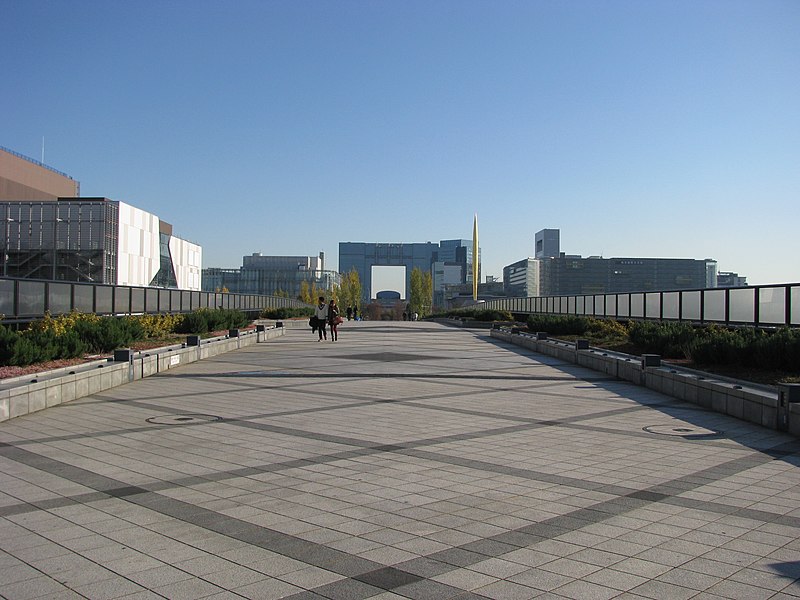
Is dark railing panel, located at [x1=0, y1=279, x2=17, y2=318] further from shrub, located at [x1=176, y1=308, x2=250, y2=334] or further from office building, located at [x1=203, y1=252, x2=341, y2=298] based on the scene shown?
office building, located at [x1=203, y1=252, x2=341, y2=298]

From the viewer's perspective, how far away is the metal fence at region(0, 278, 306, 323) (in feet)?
55.1

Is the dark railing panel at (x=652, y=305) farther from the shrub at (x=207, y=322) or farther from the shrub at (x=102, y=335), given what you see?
the shrub at (x=102, y=335)

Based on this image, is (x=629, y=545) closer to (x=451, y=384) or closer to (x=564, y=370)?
(x=451, y=384)

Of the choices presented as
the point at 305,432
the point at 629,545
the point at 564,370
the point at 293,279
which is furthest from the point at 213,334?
the point at 293,279

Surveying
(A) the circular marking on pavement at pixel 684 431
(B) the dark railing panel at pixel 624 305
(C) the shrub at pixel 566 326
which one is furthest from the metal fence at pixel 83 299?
(B) the dark railing panel at pixel 624 305

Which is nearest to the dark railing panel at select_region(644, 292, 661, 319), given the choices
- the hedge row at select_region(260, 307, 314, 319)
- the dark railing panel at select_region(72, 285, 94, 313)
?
the dark railing panel at select_region(72, 285, 94, 313)

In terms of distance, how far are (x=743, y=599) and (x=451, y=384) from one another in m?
10.7

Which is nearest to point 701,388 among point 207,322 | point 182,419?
point 182,419

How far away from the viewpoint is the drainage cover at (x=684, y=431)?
361 inches

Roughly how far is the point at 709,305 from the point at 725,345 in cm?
650

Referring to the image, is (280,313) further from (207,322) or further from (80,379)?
(80,379)

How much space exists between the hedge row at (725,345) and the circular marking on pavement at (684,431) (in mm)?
3846

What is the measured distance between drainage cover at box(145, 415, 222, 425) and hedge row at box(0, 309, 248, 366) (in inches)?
163

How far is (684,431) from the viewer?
9.47 m
